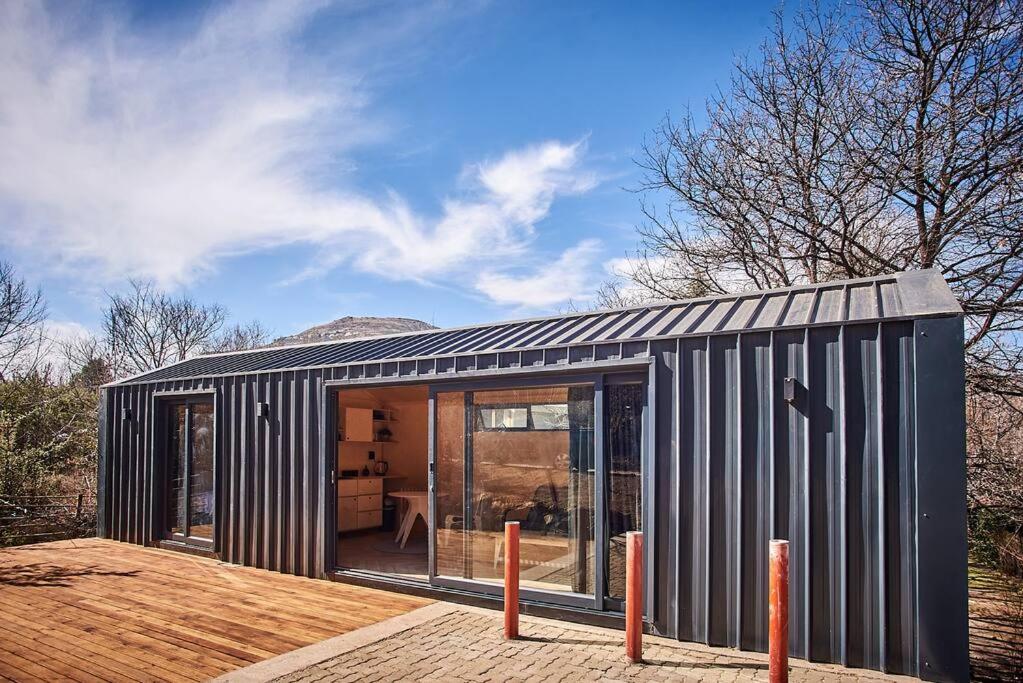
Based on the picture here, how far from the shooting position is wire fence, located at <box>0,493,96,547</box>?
9.29m

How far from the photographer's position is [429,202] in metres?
16.2

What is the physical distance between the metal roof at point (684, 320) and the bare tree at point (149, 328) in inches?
753

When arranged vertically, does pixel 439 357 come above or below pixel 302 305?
below

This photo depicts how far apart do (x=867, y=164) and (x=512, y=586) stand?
22.5 ft

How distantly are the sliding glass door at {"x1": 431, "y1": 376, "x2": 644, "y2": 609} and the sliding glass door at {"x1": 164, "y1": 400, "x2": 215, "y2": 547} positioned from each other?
3.62 meters

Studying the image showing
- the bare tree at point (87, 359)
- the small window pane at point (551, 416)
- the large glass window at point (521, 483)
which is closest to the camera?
the large glass window at point (521, 483)

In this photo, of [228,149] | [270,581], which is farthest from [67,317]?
[270,581]

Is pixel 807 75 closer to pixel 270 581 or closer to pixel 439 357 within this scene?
pixel 439 357

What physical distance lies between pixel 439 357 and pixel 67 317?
70.2 feet

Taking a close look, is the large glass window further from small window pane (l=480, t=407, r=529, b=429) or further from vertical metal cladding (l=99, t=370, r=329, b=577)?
vertical metal cladding (l=99, t=370, r=329, b=577)

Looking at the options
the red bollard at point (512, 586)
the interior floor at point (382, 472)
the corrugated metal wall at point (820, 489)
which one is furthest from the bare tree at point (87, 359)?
the corrugated metal wall at point (820, 489)

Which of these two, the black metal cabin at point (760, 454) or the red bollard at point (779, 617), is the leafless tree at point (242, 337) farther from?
the red bollard at point (779, 617)

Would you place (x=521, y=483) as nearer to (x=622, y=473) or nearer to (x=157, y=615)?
(x=622, y=473)

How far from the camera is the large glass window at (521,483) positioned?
17.3ft
